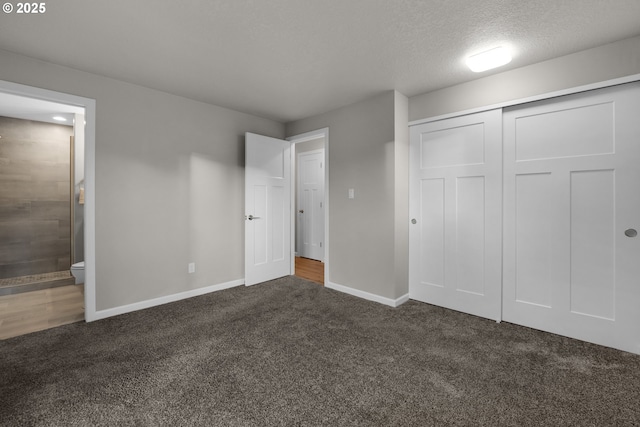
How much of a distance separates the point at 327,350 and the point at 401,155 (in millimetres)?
2215

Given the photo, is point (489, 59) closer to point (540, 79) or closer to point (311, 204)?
point (540, 79)

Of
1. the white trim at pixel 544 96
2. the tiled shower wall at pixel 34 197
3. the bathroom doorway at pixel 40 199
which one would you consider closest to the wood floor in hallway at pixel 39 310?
the bathroom doorway at pixel 40 199

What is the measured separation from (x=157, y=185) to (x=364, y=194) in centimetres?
240

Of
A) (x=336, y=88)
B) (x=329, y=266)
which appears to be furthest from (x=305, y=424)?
(x=336, y=88)

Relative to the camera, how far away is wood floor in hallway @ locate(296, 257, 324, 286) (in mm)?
4332

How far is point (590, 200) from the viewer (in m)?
2.32

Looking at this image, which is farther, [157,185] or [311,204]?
[311,204]

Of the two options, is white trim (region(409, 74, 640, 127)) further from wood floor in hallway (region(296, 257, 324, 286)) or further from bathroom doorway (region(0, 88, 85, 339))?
bathroom doorway (region(0, 88, 85, 339))

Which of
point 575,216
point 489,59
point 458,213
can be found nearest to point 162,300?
point 458,213

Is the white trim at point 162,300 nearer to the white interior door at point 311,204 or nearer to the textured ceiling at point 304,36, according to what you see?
the white interior door at point 311,204

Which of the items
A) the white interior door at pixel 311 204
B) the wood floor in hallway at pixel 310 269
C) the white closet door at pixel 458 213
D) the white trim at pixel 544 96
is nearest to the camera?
the white trim at pixel 544 96

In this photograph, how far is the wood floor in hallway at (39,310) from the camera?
263 cm

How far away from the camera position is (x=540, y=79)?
2506mm

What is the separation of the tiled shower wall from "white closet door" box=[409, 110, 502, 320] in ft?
16.9
